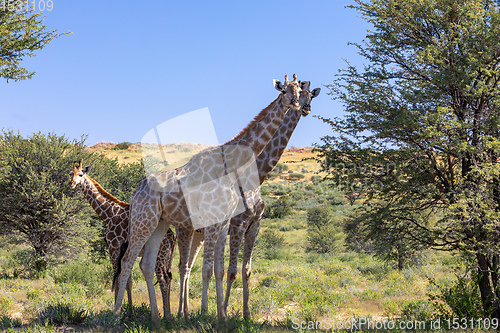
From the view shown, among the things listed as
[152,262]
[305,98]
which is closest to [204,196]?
[152,262]

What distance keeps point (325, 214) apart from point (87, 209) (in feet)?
72.9

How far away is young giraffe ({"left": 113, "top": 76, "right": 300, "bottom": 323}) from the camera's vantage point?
23.5 feet

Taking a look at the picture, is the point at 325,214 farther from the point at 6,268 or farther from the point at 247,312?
the point at 247,312

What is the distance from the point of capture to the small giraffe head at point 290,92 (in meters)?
7.10

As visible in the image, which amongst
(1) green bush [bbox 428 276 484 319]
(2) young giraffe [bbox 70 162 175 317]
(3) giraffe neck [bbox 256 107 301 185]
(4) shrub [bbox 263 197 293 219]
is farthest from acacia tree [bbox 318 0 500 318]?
(4) shrub [bbox 263 197 293 219]

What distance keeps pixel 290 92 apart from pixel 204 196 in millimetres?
2496

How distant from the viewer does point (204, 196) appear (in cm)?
727

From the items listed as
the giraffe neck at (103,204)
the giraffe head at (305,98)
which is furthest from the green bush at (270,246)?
the giraffe head at (305,98)

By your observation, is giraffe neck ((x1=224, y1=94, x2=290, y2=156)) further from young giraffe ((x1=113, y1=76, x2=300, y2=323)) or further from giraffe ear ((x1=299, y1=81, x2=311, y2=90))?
giraffe ear ((x1=299, y1=81, x2=311, y2=90))

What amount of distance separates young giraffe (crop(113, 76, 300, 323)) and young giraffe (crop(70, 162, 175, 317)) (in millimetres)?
954

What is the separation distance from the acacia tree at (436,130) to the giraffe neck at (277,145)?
8.27 feet

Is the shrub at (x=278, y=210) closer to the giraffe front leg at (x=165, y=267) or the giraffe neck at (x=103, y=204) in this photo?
the giraffe neck at (x=103, y=204)

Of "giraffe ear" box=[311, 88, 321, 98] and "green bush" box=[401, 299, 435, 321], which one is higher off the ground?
"giraffe ear" box=[311, 88, 321, 98]

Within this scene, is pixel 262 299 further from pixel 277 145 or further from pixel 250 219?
pixel 277 145
